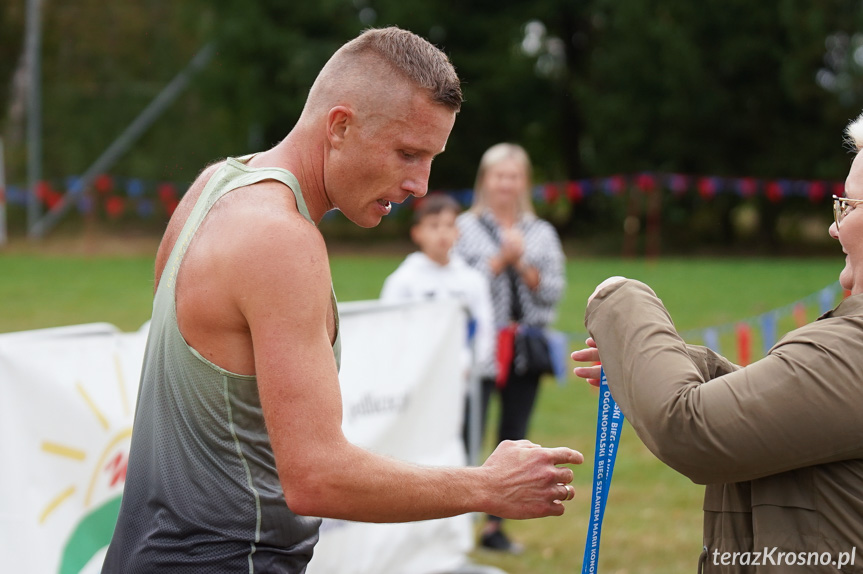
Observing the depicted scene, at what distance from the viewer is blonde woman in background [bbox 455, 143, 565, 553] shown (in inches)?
234

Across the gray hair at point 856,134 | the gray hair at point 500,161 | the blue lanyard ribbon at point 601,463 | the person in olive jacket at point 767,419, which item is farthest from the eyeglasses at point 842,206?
the gray hair at point 500,161

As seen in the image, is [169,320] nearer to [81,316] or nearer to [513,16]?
[81,316]

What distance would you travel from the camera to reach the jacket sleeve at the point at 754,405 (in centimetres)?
185

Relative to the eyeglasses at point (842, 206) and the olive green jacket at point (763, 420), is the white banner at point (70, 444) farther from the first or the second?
the eyeglasses at point (842, 206)

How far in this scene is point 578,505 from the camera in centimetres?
633

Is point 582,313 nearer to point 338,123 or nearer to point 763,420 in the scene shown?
point 338,123

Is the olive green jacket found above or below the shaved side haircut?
below

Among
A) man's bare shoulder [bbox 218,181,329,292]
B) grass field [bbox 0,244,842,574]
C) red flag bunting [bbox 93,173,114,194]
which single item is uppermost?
man's bare shoulder [bbox 218,181,329,292]

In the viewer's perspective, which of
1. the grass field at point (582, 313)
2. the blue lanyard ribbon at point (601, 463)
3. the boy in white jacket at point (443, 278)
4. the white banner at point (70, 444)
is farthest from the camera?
the boy in white jacket at point (443, 278)

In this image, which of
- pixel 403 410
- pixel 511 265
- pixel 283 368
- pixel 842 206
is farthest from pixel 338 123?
pixel 511 265

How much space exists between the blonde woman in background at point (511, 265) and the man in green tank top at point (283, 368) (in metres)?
3.68

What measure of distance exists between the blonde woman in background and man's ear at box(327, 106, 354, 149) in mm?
3768

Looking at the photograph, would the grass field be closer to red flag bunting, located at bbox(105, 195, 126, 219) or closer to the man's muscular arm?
red flag bunting, located at bbox(105, 195, 126, 219)

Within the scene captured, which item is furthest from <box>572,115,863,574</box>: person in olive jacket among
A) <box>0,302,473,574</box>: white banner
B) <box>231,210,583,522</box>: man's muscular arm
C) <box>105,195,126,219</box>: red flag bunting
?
<box>105,195,126,219</box>: red flag bunting
